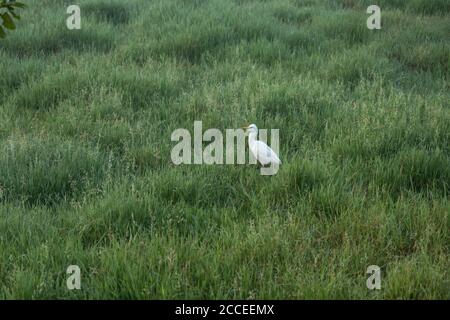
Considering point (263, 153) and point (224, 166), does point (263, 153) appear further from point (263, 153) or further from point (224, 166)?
point (224, 166)

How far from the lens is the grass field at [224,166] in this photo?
3.34 m

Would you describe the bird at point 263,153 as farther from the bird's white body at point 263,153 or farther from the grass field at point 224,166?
the grass field at point 224,166

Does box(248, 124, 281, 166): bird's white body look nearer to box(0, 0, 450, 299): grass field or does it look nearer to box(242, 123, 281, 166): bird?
box(242, 123, 281, 166): bird

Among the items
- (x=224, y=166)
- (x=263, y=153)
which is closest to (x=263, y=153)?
(x=263, y=153)

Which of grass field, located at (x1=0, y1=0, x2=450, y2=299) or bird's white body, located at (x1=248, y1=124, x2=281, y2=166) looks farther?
bird's white body, located at (x1=248, y1=124, x2=281, y2=166)

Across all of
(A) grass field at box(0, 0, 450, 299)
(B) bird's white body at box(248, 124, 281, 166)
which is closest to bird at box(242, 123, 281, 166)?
(B) bird's white body at box(248, 124, 281, 166)

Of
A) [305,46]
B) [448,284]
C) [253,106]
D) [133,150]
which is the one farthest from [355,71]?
[448,284]

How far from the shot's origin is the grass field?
3.34 metres

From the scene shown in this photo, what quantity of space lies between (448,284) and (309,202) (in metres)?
1.17

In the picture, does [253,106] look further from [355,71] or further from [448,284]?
[448,284]

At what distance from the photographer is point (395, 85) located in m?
6.62

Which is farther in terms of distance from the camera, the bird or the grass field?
the bird
